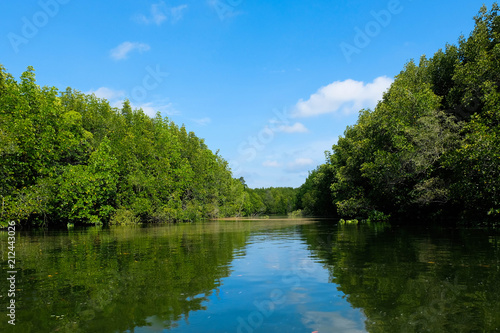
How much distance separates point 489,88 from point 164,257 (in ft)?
95.3

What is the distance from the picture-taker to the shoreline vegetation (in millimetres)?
26109

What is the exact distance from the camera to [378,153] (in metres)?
36.3

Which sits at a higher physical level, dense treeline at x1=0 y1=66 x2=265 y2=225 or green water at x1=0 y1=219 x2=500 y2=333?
dense treeline at x1=0 y1=66 x2=265 y2=225

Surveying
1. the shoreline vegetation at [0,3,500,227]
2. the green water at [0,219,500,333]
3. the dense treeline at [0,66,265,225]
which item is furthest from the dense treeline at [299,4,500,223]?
the dense treeline at [0,66,265,225]

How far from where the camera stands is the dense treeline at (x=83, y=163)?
31656 millimetres

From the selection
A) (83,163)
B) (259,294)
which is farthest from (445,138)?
(83,163)

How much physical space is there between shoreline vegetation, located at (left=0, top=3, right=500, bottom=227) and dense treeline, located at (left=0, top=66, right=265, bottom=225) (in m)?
0.16

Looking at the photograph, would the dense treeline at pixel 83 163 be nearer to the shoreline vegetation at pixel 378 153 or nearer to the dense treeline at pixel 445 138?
the shoreline vegetation at pixel 378 153

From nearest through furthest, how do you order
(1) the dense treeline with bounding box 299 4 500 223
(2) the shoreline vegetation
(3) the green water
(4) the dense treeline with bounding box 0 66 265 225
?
1. (3) the green water
2. (1) the dense treeline with bounding box 299 4 500 223
3. (2) the shoreline vegetation
4. (4) the dense treeline with bounding box 0 66 265 225

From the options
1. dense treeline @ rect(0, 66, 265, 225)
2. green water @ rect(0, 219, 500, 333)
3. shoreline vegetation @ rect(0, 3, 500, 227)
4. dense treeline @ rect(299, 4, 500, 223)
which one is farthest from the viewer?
dense treeline @ rect(0, 66, 265, 225)

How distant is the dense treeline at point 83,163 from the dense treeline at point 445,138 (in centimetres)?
3434

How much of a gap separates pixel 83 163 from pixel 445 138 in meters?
45.9

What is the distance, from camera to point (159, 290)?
7824 millimetres

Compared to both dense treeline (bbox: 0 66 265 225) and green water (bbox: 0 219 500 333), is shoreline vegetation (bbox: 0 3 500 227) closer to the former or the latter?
dense treeline (bbox: 0 66 265 225)
